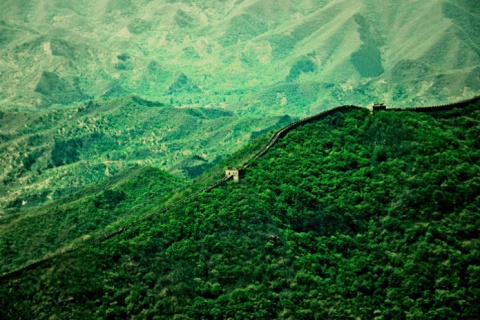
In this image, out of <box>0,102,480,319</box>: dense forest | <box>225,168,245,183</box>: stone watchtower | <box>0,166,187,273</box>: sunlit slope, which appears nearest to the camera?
<box>0,102,480,319</box>: dense forest

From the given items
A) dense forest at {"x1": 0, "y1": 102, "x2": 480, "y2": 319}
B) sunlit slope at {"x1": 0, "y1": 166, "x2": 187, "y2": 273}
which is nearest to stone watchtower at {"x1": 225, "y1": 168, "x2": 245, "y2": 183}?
dense forest at {"x1": 0, "y1": 102, "x2": 480, "y2": 319}

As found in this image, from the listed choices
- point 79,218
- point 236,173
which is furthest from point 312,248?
point 79,218

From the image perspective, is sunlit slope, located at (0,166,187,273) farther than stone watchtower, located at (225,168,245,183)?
Yes

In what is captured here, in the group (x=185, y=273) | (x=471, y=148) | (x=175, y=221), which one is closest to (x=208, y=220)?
(x=175, y=221)

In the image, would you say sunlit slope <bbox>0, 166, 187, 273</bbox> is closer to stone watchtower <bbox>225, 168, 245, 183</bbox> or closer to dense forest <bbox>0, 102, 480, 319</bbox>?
stone watchtower <bbox>225, 168, 245, 183</bbox>

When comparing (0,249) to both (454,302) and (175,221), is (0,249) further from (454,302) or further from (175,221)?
(454,302)

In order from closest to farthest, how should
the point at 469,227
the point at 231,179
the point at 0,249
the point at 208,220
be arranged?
the point at 469,227
the point at 208,220
the point at 231,179
the point at 0,249

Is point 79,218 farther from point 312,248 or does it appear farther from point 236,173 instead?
point 312,248

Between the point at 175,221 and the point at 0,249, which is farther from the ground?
the point at 175,221
